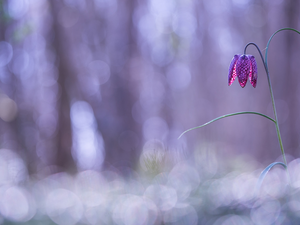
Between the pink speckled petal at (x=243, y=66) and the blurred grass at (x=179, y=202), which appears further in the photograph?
the pink speckled petal at (x=243, y=66)

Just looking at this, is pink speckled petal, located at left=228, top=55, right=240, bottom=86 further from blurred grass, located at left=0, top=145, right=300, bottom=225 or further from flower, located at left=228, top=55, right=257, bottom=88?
blurred grass, located at left=0, top=145, right=300, bottom=225

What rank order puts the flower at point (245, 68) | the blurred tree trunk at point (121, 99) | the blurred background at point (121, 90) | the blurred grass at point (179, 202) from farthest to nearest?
the blurred tree trunk at point (121, 99), the blurred background at point (121, 90), the flower at point (245, 68), the blurred grass at point (179, 202)

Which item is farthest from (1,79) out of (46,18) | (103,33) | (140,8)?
(140,8)

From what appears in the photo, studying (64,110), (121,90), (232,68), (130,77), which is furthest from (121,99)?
(232,68)

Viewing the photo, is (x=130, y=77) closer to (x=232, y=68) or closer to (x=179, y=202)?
(x=232, y=68)

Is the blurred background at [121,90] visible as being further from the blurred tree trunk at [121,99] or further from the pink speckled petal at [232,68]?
the pink speckled petal at [232,68]

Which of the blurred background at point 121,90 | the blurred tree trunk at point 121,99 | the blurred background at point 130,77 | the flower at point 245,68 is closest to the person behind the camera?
the flower at point 245,68

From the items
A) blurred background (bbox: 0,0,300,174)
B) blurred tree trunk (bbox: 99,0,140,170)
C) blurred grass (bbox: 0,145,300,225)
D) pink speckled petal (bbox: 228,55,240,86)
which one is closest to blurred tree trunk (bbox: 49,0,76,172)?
blurred background (bbox: 0,0,300,174)

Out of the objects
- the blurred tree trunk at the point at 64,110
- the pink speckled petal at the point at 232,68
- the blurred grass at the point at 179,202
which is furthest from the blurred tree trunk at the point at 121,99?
the pink speckled petal at the point at 232,68
